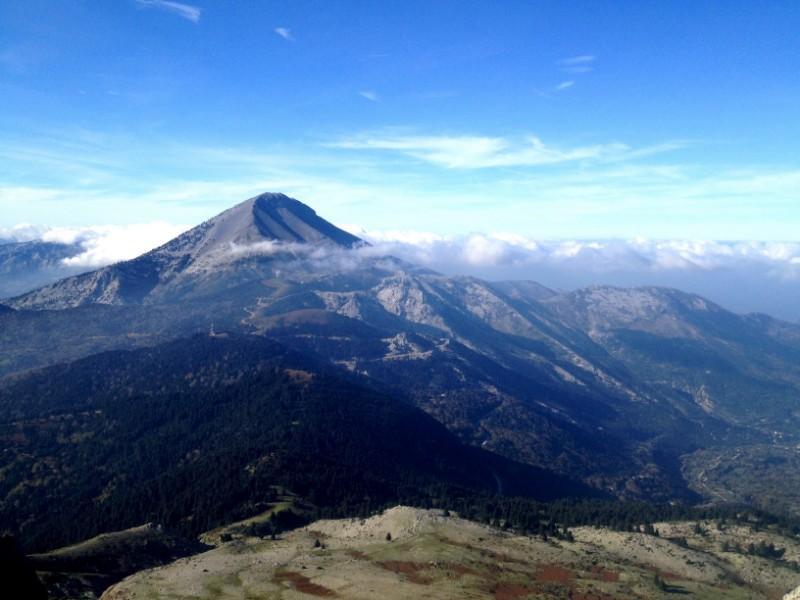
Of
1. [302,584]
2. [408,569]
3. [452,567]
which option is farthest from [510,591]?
[302,584]

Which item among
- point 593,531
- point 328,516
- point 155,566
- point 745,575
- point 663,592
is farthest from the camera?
point 328,516

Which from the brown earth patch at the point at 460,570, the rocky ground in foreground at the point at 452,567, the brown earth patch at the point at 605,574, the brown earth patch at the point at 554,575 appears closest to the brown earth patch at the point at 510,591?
the rocky ground in foreground at the point at 452,567

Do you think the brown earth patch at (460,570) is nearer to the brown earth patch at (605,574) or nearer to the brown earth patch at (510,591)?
the brown earth patch at (510,591)

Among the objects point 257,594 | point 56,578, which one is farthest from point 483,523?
point 56,578

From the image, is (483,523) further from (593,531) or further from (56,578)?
(56,578)

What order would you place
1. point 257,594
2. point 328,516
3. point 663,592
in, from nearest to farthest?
point 257,594
point 663,592
point 328,516

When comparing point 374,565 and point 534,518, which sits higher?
point 374,565

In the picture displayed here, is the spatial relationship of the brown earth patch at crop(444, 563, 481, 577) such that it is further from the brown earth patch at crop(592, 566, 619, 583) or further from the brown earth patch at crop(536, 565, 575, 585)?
the brown earth patch at crop(592, 566, 619, 583)

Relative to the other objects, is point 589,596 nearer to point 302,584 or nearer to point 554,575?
point 554,575
